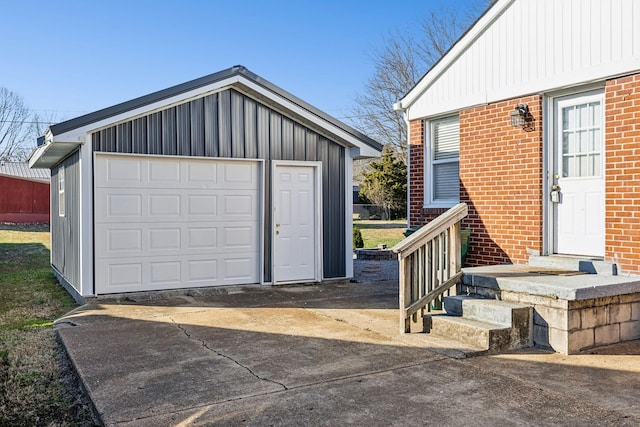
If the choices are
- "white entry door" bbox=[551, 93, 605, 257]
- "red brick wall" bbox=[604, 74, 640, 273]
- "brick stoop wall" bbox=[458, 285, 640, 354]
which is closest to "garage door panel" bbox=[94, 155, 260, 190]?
"white entry door" bbox=[551, 93, 605, 257]

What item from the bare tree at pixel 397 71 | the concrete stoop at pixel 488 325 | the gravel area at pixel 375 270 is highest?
the bare tree at pixel 397 71

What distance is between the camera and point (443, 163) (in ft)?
28.8

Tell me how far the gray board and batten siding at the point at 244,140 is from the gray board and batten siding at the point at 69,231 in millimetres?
1068

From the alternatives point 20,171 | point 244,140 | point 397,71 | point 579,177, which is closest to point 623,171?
point 579,177

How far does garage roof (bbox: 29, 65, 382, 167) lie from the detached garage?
0.02 m

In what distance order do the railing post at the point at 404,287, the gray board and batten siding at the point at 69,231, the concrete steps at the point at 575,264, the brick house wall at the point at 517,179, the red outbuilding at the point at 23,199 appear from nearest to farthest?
the railing post at the point at 404,287 < the brick house wall at the point at 517,179 < the concrete steps at the point at 575,264 < the gray board and batten siding at the point at 69,231 < the red outbuilding at the point at 23,199

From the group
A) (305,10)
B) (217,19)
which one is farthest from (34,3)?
(305,10)

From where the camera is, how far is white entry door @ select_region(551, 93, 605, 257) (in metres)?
6.58

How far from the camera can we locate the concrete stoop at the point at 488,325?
5371 mm

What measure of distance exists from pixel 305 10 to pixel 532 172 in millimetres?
15062

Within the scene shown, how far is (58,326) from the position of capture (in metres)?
6.93

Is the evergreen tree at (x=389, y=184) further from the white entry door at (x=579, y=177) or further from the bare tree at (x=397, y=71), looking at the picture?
the white entry door at (x=579, y=177)

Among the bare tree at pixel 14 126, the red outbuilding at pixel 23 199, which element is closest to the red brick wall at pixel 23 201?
the red outbuilding at pixel 23 199

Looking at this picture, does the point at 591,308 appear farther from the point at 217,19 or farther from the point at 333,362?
the point at 217,19
